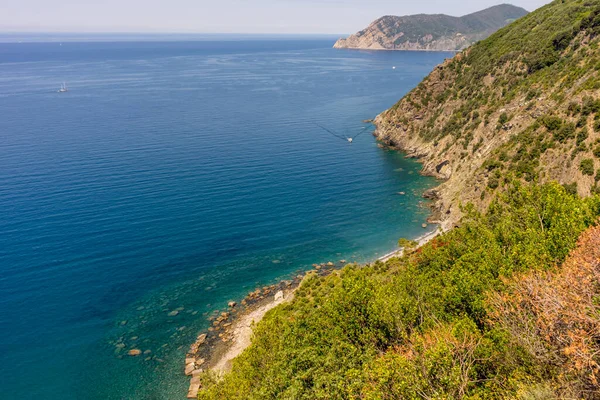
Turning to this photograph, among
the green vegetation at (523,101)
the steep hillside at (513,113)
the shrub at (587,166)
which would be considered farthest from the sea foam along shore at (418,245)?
the shrub at (587,166)

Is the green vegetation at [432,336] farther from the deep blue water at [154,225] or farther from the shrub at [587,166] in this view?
the deep blue water at [154,225]

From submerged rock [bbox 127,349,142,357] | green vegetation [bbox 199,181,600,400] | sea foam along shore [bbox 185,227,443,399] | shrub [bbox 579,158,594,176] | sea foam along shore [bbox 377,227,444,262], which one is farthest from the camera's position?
sea foam along shore [bbox 377,227,444,262]

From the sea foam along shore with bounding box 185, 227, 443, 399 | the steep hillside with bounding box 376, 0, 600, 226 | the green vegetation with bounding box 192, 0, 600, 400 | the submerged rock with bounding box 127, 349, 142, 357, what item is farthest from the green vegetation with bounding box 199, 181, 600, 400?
the steep hillside with bounding box 376, 0, 600, 226

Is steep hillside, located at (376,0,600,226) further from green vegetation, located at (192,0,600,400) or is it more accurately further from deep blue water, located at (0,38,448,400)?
deep blue water, located at (0,38,448,400)

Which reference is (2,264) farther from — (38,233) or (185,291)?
(185,291)

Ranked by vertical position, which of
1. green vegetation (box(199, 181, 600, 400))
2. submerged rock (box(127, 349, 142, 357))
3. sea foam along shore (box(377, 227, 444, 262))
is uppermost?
green vegetation (box(199, 181, 600, 400))
